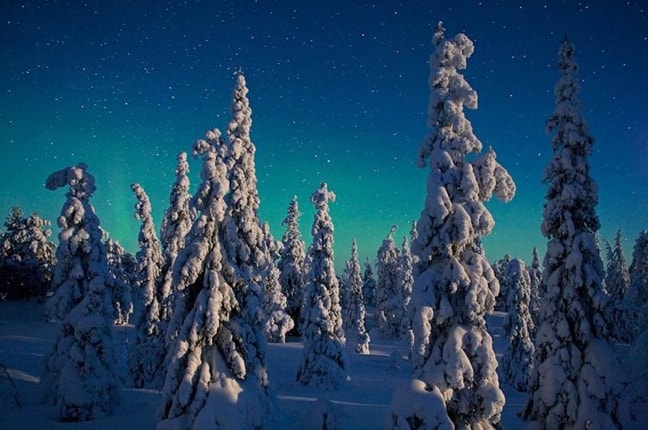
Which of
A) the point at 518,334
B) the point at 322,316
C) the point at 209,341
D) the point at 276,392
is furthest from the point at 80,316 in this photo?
the point at 518,334

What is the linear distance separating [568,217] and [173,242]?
23.5 metres

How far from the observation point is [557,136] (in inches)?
701

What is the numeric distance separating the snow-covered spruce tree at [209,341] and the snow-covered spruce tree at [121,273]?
696 cm

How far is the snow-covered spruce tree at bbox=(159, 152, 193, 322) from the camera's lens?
27469 millimetres

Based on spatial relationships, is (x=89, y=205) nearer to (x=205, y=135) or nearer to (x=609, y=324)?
(x=205, y=135)

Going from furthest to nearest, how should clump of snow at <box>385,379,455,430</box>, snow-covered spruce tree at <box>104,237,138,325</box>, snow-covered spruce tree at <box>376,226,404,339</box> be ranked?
snow-covered spruce tree at <box>376,226,404,339</box> → snow-covered spruce tree at <box>104,237,138,325</box> → clump of snow at <box>385,379,455,430</box>

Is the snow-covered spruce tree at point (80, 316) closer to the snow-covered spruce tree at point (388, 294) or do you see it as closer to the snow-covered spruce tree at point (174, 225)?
the snow-covered spruce tree at point (174, 225)

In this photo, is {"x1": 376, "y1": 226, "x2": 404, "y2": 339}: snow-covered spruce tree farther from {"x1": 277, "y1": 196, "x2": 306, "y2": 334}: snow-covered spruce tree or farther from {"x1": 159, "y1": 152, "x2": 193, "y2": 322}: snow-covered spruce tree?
{"x1": 159, "y1": 152, "x2": 193, "y2": 322}: snow-covered spruce tree

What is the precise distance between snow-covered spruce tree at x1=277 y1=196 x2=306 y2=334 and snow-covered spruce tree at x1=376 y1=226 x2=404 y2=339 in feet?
58.1

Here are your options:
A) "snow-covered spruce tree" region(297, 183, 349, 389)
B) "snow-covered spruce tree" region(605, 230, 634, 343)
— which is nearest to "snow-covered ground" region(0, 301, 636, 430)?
"snow-covered spruce tree" region(297, 183, 349, 389)

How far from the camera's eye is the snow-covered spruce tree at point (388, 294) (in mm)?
70125

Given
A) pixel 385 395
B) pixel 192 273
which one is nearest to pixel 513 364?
pixel 385 395

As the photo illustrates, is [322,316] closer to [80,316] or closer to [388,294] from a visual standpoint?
[80,316]

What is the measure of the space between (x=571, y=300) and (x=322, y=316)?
1971 cm
